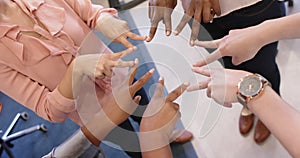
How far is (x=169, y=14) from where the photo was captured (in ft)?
2.90

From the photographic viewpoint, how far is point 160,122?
84 centimetres

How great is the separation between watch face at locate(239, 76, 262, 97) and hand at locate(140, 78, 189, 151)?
0.45 feet

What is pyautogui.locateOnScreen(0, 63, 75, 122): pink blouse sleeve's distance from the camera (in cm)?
88

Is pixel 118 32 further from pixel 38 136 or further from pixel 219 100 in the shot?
pixel 38 136

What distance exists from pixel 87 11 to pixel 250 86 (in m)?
0.51

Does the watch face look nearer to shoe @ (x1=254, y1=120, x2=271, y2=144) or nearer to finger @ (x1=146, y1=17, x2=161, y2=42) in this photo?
finger @ (x1=146, y1=17, x2=161, y2=42)

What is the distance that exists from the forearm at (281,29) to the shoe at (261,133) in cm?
61

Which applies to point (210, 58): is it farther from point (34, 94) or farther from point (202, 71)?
point (34, 94)

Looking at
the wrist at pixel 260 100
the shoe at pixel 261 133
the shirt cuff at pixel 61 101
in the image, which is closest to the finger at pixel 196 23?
the wrist at pixel 260 100

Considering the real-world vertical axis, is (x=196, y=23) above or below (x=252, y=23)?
above

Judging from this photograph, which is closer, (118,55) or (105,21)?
(118,55)

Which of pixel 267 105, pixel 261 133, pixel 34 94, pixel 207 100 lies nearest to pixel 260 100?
pixel 267 105

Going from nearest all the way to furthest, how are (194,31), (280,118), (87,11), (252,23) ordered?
1. (280,118)
2. (194,31)
3. (87,11)
4. (252,23)

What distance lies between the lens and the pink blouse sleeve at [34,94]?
88 cm
